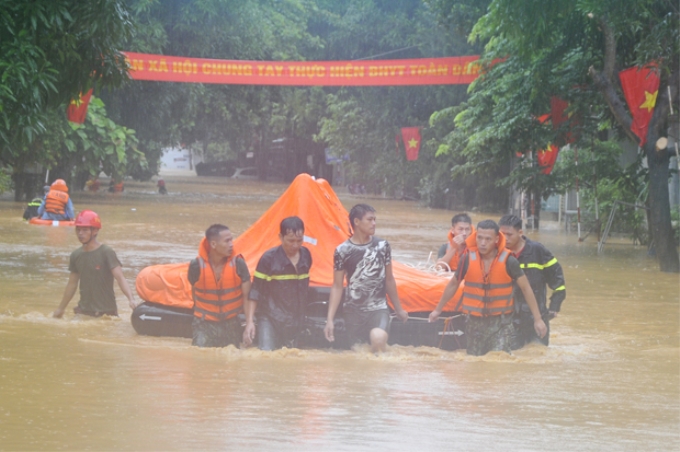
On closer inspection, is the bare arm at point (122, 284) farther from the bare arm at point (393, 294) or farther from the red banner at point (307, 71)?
the red banner at point (307, 71)

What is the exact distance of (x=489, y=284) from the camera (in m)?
8.27

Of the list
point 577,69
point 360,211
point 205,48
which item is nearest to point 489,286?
point 360,211

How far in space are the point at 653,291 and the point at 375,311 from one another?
6.79m

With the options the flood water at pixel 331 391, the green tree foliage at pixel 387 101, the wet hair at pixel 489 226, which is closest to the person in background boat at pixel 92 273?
the flood water at pixel 331 391

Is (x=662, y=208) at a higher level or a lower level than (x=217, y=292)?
higher

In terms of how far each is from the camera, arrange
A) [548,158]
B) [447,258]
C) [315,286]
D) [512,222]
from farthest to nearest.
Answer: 1. [548,158]
2. [447,258]
3. [315,286]
4. [512,222]

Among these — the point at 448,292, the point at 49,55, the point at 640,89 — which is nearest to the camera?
the point at 448,292

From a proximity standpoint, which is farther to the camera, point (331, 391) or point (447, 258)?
point (447, 258)

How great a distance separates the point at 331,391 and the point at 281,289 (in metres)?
1.47

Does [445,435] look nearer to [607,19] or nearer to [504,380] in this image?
[504,380]

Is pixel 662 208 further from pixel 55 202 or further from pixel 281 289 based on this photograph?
pixel 55 202

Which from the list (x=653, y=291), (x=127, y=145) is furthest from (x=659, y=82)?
(x=127, y=145)

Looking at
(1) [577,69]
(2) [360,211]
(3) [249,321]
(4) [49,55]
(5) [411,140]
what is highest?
(1) [577,69]

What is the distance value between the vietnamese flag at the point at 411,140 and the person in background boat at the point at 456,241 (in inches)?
1039
